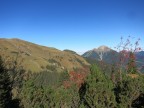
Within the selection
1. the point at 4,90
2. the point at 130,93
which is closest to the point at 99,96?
the point at 130,93

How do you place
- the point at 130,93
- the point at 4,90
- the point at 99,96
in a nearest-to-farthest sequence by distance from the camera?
the point at 99,96
the point at 130,93
the point at 4,90

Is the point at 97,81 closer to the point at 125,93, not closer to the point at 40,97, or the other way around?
the point at 125,93

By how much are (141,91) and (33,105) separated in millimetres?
36169

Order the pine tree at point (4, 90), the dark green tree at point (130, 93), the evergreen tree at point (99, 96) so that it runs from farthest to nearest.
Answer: the pine tree at point (4, 90) → the dark green tree at point (130, 93) → the evergreen tree at point (99, 96)

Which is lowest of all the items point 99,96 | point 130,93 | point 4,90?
point 4,90

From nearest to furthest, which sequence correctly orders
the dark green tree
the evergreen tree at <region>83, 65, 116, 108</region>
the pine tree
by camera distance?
the evergreen tree at <region>83, 65, 116, 108</region>
the dark green tree
the pine tree

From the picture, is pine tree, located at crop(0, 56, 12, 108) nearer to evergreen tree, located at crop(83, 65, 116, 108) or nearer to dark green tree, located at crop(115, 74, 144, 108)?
evergreen tree, located at crop(83, 65, 116, 108)

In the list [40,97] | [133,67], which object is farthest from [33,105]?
[133,67]

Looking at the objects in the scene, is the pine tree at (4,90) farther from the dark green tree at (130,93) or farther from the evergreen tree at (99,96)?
the dark green tree at (130,93)

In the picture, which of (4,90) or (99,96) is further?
(4,90)

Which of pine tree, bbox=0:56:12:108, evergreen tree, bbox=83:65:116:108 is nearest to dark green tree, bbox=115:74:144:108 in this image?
evergreen tree, bbox=83:65:116:108

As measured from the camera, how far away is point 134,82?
205 feet

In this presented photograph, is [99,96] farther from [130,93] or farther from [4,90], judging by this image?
[4,90]

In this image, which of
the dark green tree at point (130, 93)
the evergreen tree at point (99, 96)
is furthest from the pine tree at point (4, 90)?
the dark green tree at point (130, 93)
